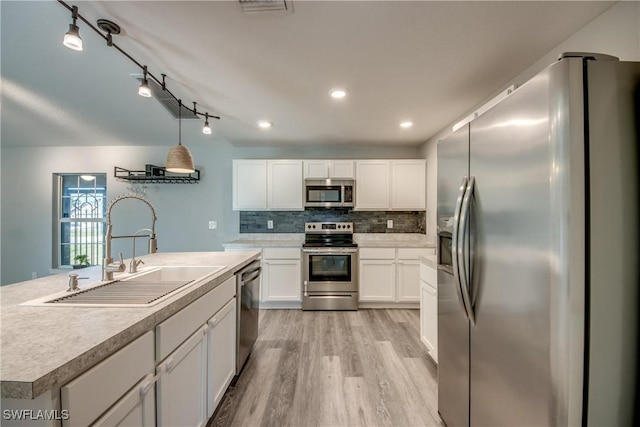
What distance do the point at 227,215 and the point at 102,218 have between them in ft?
6.87

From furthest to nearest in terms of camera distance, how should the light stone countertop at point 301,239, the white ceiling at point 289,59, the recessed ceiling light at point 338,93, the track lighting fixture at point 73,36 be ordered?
the light stone countertop at point 301,239 → the recessed ceiling light at point 338,93 → the white ceiling at point 289,59 → the track lighting fixture at point 73,36

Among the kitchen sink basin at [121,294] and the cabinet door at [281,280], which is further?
the cabinet door at [281,280]

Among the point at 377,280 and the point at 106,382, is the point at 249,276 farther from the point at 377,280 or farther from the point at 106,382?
the point at 377,280

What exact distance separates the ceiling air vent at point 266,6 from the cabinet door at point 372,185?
251 centimetres

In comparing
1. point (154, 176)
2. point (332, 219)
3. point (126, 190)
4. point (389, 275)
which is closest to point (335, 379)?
point (389, 275)

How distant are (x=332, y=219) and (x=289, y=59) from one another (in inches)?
100

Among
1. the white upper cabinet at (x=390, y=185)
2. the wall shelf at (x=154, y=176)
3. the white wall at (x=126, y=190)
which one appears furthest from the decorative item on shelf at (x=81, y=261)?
the white upper cabinet at (x=390, y=185)

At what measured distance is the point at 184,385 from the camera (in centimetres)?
121

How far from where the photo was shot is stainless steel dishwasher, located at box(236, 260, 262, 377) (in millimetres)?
1886

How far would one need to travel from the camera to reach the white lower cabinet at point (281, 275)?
3.40m

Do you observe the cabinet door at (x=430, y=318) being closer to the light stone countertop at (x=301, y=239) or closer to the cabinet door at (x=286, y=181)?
the light stone countertop at (x=301, y=239)

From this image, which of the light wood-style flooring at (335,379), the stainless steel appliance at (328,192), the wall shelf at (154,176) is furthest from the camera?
the wall shelf at (154,176)

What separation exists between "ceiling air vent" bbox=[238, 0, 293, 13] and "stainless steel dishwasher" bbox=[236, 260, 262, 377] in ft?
5.42

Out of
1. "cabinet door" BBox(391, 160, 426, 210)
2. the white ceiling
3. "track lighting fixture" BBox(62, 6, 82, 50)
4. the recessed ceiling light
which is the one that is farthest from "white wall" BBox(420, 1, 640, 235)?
"track lighting fixture" BBox(62, 6, 82, 50)
